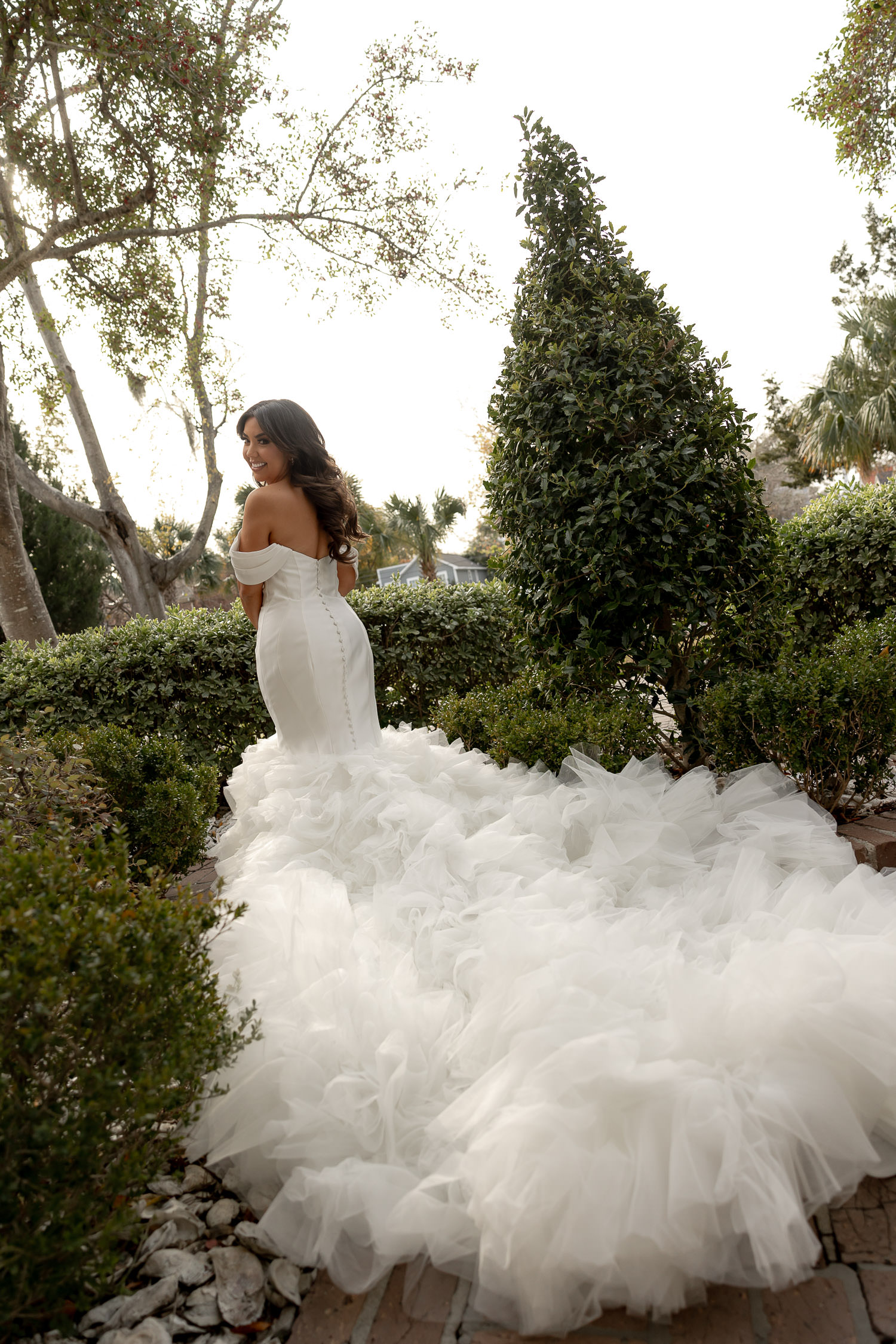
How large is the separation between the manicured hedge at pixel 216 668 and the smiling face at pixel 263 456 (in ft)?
5.74

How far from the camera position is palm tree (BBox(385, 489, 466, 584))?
3388 cm

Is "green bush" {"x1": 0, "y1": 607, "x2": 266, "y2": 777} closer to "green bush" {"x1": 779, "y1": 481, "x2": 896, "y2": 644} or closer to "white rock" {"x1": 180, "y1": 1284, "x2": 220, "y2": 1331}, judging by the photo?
"white rock" {"x1": 180, "y1": 1284, "x2": 220, "y2": 1331}

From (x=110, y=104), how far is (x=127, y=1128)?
395 inches

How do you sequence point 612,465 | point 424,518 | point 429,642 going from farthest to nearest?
point 424,518
point 429,642
point 612,465

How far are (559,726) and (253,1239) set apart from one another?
96.9 inches

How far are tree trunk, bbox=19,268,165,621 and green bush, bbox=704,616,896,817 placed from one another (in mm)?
9683

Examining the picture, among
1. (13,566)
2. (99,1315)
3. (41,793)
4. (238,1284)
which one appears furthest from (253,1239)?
(13,566)

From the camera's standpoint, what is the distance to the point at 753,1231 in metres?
1.42

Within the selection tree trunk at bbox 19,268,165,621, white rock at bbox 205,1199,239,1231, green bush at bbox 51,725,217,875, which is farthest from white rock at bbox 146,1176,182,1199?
tree trunk at bbox 19,268,165,621

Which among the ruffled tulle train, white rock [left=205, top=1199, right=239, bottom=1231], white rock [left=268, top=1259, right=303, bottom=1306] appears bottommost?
white rock [left=268, top=1259, right=303, bottom=1306]

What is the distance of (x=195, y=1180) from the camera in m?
2.03

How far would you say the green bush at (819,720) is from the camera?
330 centimetres

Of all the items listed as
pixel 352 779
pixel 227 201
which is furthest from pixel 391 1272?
pixel 227 201

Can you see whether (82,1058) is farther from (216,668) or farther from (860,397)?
(860,397)
